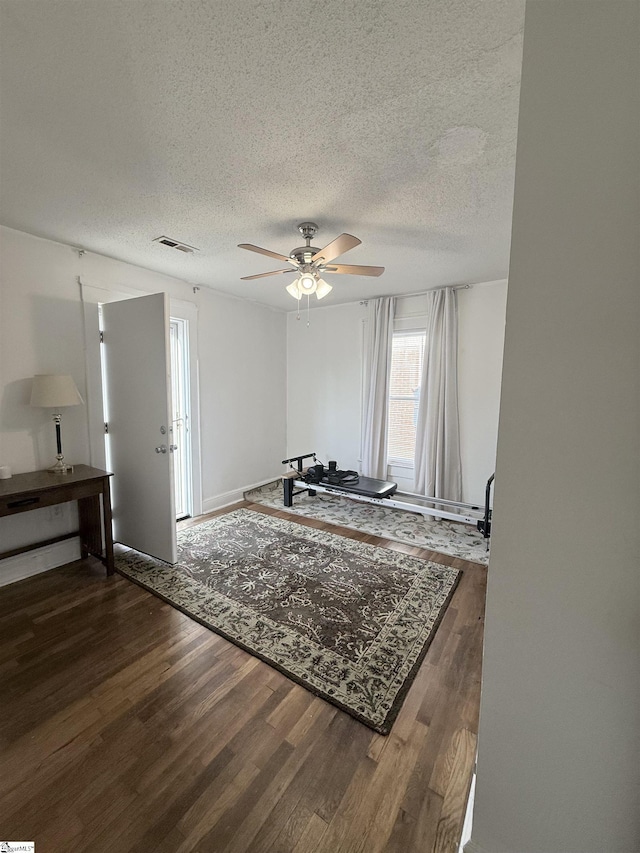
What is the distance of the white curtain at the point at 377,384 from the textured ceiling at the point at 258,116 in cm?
180

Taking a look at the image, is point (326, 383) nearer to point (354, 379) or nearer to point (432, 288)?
point (354, 379)

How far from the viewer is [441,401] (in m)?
3.99

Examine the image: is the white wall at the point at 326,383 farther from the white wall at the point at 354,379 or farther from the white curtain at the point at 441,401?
the white curtain at the point at 441,401

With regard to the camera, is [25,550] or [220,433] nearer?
[25,550]

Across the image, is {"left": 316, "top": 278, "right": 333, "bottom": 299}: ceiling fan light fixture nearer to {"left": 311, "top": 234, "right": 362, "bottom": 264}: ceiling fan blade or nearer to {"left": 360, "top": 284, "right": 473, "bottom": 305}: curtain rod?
{"left": 311, "top": 234, "right": 362, "bottom": 264}: ceiling fan blade

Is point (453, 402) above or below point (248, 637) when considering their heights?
above

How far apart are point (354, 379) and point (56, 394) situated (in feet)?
11.0

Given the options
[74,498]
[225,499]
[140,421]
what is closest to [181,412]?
[140,421]

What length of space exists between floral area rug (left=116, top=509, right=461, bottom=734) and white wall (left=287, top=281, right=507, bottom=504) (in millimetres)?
1660

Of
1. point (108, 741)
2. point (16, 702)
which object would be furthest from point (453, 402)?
point (16, 702)

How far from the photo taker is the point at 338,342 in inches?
191

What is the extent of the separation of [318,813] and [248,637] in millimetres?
946

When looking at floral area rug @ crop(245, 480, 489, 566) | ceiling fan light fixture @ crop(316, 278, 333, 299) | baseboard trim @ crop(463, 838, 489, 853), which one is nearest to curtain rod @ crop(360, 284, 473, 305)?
ceiling fan light fixture @ crop(316, 278, 333, 299)

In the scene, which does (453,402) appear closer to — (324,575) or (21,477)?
(324,575)
